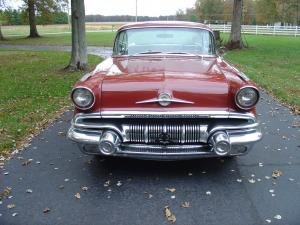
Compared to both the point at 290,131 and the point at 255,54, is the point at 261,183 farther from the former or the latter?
the point at 255,54

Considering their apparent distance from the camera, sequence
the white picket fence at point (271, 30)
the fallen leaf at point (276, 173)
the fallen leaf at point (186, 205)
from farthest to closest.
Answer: the white picket fence at point (271, 30) < the fallen leaf at point (276, 173) < the fallen leaf at point (186, 205)

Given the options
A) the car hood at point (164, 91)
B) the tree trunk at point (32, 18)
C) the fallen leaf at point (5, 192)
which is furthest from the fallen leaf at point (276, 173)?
the tree trunk at point (32, 18)

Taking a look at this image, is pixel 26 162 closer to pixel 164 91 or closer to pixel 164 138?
pixel 164 138

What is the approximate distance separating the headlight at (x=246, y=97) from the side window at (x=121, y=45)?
7.09ft

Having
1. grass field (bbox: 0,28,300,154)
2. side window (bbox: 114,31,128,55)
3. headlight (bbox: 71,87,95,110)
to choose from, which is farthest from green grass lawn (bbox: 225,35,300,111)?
headlight (bbox: 71,87,95,110)

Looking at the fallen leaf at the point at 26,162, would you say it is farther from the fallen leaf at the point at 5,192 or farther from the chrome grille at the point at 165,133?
the chrome grille at the point at 165,133

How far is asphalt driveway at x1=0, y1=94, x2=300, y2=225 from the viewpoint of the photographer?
4.11m

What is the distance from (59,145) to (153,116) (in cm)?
225

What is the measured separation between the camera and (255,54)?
21438 millimetres

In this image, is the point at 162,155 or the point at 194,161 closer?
the point at 162,155

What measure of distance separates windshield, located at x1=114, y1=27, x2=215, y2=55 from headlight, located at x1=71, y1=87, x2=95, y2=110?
1.67 meters

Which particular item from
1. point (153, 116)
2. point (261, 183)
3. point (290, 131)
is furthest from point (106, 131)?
point (290, 131)

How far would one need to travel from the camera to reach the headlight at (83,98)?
4.70m

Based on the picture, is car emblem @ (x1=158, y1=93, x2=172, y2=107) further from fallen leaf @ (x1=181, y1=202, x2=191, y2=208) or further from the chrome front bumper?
fallen leaf @ (x1=181, y1=202, x2=191, y2=208)
